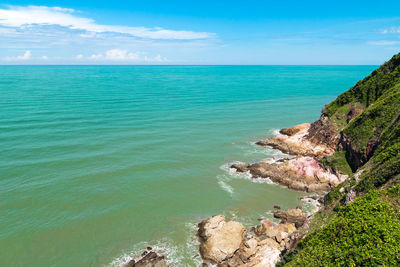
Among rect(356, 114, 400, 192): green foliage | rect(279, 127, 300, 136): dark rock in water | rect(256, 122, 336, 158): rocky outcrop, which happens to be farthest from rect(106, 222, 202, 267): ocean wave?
rect(279, 127, 300, 136): dark rock in water

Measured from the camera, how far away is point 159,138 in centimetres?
5119

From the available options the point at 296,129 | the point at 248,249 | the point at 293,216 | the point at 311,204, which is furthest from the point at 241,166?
the point at 296,129

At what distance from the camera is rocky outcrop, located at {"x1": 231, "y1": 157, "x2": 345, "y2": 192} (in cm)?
3341

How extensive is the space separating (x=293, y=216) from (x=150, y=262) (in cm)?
1484

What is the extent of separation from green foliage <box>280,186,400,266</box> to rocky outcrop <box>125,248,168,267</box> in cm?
1067

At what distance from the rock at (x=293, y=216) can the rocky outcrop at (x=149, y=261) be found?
12648 millimetres

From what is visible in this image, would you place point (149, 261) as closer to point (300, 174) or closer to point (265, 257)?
point (265, 257)

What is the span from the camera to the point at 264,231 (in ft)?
80.3

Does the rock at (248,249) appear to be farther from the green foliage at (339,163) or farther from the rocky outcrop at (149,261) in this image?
the green foliage at (339,163)

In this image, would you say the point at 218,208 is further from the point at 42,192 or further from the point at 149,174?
the point at 42,192

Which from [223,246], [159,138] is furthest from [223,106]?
[223,246]

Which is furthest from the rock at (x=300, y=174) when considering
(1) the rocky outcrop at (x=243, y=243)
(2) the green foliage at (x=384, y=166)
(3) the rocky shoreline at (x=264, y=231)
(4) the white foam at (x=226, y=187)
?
(2) the green foliage at (x=384, y=166)

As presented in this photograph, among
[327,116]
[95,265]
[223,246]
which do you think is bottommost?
[95,265]

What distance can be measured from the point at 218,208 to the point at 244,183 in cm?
682
